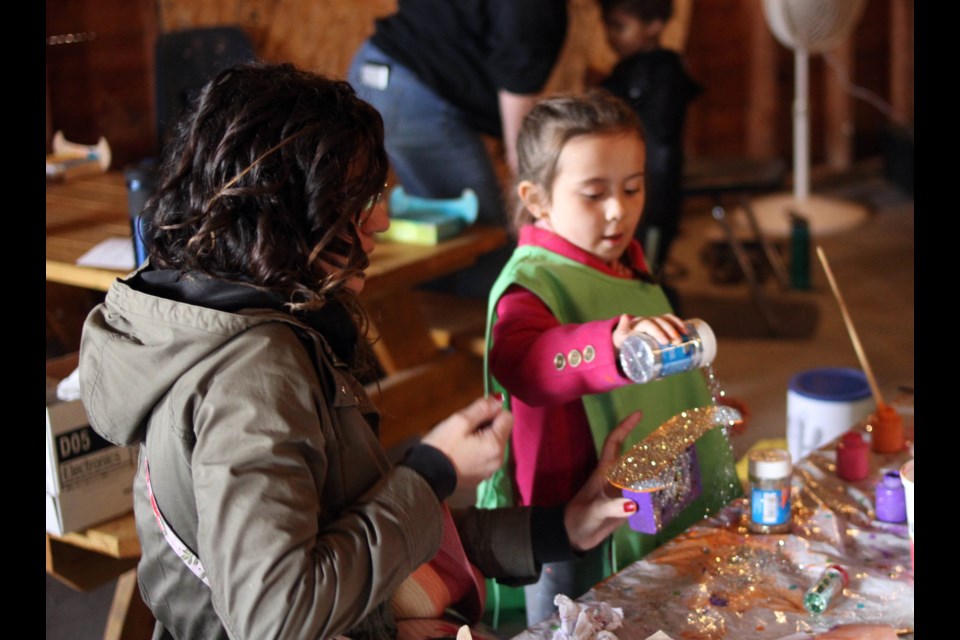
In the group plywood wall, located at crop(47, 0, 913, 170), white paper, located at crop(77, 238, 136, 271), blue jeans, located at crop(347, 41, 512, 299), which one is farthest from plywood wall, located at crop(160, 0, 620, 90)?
white paper, located at crop(77, 238, 136, 271)

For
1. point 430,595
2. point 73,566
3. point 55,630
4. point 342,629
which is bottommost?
point 55,630

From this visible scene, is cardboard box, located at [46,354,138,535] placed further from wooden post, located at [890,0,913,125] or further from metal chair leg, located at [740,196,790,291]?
wooden post, located at [890,0,913,125]

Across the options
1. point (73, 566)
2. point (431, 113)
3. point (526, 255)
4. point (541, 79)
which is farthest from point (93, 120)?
point (526, 255)

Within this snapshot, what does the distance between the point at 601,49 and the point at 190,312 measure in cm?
550

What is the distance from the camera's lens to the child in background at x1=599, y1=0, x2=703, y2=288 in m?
3.91

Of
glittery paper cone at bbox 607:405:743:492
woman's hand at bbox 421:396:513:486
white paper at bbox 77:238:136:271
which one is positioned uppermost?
woman's hand at bbox 421:396:513:486

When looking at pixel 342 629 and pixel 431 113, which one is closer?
pixel 342 629

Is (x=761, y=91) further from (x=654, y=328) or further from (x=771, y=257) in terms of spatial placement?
(x=654, y=328)

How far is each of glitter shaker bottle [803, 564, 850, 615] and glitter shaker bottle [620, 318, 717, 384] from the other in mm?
309

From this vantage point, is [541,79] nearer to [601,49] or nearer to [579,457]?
[579,457]

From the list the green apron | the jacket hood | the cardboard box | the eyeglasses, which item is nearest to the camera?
the jacket hood

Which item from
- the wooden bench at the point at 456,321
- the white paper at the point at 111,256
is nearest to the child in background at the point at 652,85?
the wooden bench at the point at 456,321

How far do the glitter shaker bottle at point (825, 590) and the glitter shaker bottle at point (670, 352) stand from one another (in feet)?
1.01

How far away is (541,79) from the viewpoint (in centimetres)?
315
